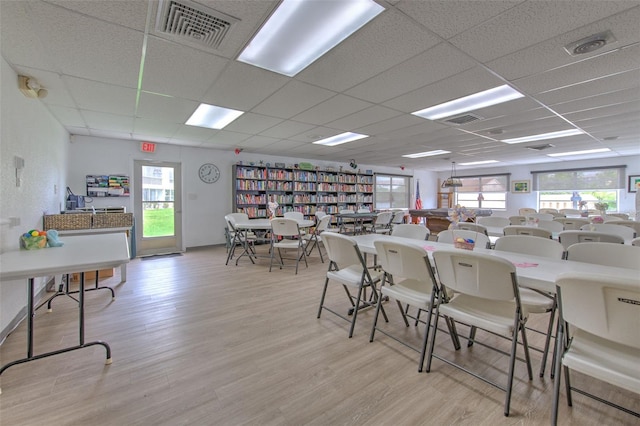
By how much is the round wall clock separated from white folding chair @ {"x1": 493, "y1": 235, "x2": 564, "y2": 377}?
6.21 meters

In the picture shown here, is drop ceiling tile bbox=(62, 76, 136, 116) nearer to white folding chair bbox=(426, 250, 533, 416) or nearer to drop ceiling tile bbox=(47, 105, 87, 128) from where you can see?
drop ceiling tile bbox=(47, 105, 87, 128)

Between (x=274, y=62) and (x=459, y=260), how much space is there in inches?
90.4

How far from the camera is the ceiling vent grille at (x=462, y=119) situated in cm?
409

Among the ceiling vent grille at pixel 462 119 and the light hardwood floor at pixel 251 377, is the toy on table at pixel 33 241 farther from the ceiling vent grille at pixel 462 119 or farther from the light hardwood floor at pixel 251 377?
the ceiling vent grille at pixel 462 119

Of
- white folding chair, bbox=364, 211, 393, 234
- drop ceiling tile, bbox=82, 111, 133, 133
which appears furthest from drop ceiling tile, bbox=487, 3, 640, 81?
drop ceiling tile, bbox=82, 111, 133, 133

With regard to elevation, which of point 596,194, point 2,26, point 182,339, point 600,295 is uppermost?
point 2,26

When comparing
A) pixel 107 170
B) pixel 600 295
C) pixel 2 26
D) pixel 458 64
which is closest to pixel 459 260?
pixel 600 295

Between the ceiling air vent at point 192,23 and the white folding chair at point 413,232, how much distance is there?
265 centimetres

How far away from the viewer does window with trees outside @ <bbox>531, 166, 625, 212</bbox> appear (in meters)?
8.12

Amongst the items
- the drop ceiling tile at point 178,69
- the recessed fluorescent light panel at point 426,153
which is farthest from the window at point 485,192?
the drop ceiling tile at point 178,69

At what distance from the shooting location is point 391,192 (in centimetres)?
1099

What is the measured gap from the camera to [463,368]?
185 centimetres

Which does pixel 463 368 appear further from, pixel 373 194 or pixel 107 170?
pixel 373 194

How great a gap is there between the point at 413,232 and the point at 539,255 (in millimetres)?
1214
